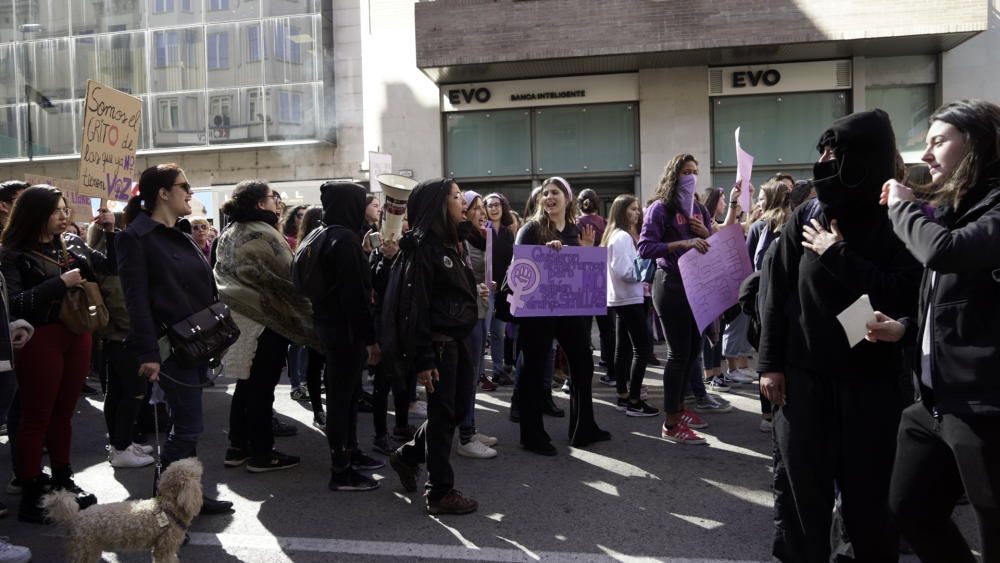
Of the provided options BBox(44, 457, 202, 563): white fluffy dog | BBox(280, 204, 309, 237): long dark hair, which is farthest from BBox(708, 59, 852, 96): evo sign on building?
BBox(44, 457, 202, 563): white fluffy dog

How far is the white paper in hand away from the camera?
2.86 meters

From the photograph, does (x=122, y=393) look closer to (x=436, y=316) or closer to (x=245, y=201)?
(x=245, y=201)

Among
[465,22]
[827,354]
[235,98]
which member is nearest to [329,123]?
[235,98]

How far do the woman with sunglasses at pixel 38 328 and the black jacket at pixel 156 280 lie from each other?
1.92 feet

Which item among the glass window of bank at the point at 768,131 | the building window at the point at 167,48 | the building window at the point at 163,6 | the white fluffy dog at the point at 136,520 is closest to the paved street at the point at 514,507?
the white fluffy dog at the point at 136,520

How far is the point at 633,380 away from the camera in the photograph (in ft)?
21.3

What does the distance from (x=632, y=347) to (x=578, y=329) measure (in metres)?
1.30

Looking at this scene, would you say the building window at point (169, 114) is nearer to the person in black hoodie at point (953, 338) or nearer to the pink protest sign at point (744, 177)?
the pink protest sign at point (744, 177)

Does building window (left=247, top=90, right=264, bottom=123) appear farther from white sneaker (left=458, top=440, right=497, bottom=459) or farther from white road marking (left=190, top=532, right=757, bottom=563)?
white road marking (left=190, top=532, right=757, bottom=563)

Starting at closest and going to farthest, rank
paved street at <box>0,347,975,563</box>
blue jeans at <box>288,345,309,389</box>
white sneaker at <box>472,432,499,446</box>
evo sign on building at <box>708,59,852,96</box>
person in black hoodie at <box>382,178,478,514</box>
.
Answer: paved street at <box>0,347,975,563</box>
person in black hoodie at <box>382,178,478,514</box>
white sneaker at <box>472,432,499,446</box>
blue jeans at <box>288,345,309,389</box>
evo sign on building at <box>708,59,852,96</box>

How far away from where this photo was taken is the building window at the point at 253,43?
61.3 feet

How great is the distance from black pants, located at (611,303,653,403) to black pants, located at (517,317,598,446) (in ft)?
2.50

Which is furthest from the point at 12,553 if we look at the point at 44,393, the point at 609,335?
the point at 609,335

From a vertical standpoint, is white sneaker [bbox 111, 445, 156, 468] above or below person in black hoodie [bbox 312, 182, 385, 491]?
below
